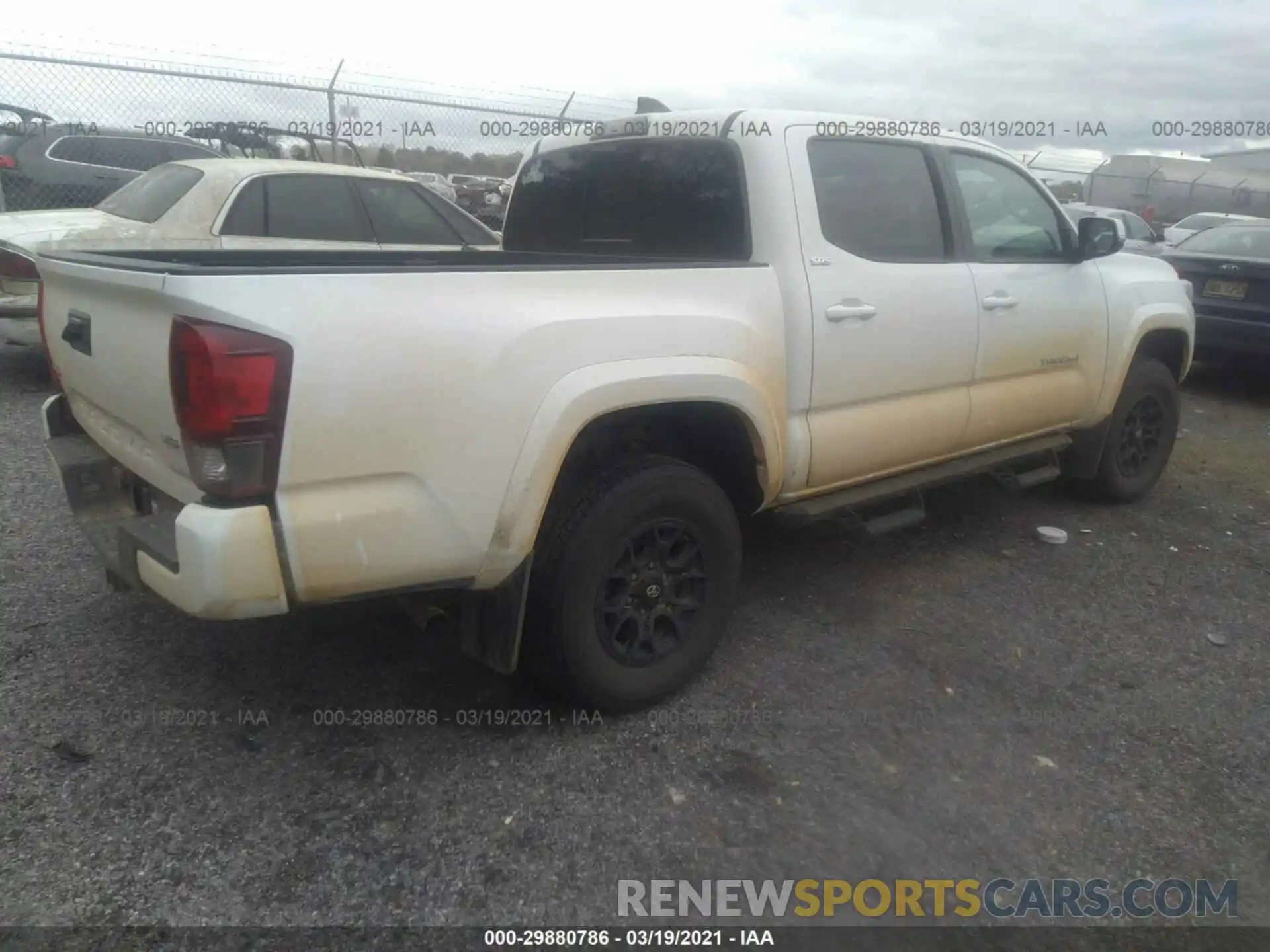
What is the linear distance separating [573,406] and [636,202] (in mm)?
A: 1480

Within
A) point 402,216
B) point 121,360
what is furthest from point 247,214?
point 121,360

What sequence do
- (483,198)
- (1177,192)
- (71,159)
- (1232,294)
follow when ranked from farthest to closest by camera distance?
1. (1177,192)
2. (483,198)
3. (71,159)
4. (1232,294)

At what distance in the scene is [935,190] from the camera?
3.85 meters

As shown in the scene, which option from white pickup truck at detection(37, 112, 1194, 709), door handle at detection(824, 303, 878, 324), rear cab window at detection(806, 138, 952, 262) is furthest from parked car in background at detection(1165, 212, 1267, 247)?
door handle at detection(824, 303, 878, 324)

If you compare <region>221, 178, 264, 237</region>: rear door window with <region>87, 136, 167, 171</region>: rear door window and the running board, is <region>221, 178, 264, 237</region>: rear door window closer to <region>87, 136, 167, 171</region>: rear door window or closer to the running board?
<region>87, 136, 167, 171</region>: rear door window

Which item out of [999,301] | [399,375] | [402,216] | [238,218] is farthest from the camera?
[402,216]

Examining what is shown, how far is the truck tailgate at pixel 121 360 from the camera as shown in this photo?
2.29 m

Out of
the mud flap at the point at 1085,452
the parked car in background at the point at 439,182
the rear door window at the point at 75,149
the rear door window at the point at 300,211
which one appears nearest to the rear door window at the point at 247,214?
the rear door window at the point at 300,211

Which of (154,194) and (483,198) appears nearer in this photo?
(154,194)

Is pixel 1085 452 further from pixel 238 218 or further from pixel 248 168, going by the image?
pixel 248 168

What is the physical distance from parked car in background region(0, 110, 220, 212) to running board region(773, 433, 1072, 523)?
7.60m

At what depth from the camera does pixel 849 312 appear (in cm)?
332

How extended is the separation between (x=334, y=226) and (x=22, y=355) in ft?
9.85

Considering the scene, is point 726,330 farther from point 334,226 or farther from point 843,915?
point 334,226
